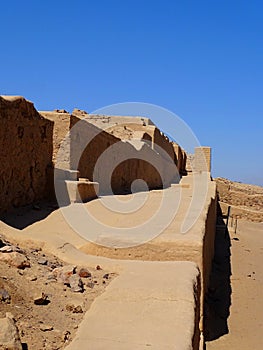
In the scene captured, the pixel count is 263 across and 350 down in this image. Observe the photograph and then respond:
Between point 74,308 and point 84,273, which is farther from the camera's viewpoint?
point 84,273

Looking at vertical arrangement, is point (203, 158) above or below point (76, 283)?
above

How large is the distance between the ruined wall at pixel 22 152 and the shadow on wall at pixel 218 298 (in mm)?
3323

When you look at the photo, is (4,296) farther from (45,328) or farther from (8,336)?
(8,336)

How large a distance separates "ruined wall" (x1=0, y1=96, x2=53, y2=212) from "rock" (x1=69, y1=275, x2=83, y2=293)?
337cm

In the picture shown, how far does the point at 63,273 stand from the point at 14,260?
1.27 feet

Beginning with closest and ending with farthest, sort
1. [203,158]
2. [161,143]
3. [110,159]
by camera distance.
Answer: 1. [110,159]
2. [161,143]
3. [203,158]

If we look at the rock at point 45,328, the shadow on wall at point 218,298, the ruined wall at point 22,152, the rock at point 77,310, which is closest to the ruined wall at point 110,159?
the ruined wall at point 22,152

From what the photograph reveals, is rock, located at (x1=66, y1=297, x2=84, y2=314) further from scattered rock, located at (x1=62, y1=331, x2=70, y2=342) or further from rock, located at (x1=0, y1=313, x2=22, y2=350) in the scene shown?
rock, located at (x1=0, y1=313, x2=22, y2=350)

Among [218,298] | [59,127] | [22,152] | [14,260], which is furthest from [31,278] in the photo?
[59,127]

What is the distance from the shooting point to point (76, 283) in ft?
9.50

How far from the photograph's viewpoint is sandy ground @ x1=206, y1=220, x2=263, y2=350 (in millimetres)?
4508

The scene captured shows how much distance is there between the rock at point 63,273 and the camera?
A: 117 inches

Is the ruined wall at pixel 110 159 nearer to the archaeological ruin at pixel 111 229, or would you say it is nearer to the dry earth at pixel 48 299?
the archaeological ruin at pixel 111 229

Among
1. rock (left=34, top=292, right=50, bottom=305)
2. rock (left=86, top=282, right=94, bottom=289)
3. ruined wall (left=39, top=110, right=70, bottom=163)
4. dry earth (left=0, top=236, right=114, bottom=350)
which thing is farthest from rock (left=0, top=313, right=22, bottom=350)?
ruined wall (left=39, top=110, right=70, bottom=163)
